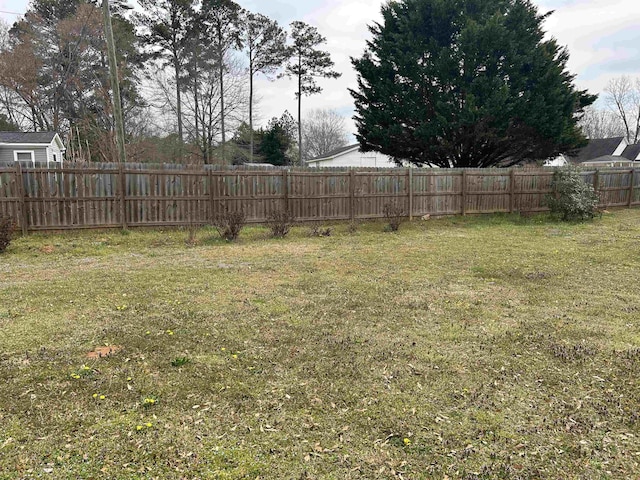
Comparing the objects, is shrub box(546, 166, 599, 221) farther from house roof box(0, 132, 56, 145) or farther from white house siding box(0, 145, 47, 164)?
white house siding box(0, 145, 47, 164)

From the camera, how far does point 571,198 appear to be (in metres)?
12.1

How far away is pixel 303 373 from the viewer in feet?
9.95

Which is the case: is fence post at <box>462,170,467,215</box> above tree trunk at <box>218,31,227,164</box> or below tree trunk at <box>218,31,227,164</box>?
below

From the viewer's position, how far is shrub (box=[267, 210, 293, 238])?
9695 millimetres

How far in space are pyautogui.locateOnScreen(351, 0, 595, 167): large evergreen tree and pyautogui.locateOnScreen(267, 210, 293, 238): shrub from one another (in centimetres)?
863

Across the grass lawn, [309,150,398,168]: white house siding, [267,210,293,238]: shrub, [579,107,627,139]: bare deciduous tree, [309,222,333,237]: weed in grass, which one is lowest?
the grass lawn

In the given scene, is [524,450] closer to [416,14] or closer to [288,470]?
[288,470]

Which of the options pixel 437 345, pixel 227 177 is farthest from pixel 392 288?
pixel 227 177

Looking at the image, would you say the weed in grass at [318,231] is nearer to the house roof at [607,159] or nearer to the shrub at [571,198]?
the shrub at [571,198]

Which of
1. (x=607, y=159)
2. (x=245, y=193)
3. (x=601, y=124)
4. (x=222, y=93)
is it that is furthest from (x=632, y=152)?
(x=245, y=193)

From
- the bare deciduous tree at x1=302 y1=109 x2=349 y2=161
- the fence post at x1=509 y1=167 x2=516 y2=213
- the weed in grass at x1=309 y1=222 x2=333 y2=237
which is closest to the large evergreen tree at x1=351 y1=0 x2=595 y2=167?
the fence post at x1=509 y1=167 x2=516 y2=213

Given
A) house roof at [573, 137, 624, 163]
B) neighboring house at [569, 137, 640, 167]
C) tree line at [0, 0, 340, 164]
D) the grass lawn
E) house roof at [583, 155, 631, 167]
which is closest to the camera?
the grass lawn

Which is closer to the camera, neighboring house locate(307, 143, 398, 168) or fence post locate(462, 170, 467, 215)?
fence post locate(462, 170, 467, 215)

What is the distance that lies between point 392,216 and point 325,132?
37.2 m
